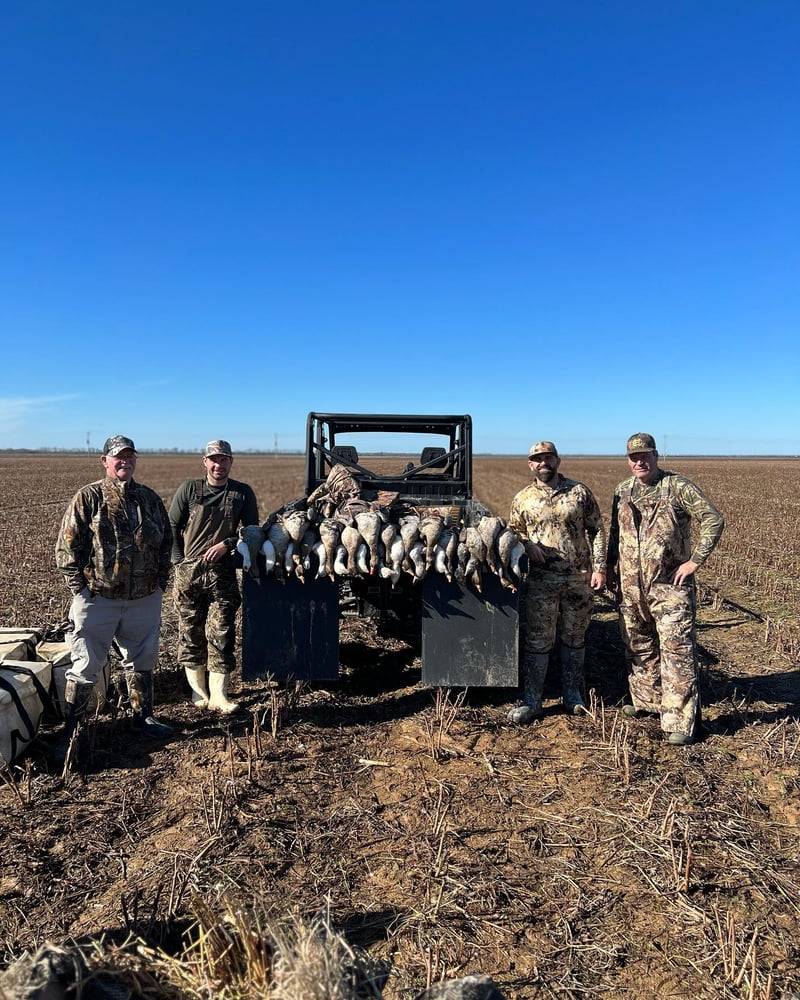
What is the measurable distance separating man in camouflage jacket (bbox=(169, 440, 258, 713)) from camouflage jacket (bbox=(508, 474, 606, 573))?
2.06 m

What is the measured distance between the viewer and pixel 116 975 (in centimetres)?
207

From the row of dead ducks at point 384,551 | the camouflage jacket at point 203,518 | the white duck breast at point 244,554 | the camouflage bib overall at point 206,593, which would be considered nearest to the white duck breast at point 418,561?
the row of dead ducks at point 384,551

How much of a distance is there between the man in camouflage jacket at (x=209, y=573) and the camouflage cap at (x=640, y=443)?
2804 millimetres

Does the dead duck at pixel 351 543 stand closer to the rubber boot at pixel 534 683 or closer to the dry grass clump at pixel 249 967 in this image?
the rubber boot at pixel 534 683

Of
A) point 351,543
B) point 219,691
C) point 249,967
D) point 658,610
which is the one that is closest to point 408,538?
point 351,543

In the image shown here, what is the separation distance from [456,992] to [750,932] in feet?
4.99

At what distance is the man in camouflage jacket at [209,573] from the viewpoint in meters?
4.91

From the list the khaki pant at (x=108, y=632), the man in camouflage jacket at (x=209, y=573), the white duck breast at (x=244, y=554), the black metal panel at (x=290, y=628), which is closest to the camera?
the khaki pant at (x=108, y=632)

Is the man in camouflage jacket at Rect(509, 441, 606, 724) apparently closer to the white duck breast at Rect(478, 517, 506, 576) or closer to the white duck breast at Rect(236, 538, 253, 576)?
the white duck breast at Rect(478, 517, 506, 576)

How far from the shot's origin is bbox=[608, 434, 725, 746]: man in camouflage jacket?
178 inches

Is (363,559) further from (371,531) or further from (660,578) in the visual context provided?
(660,578)

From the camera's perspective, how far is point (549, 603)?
481 centimetres

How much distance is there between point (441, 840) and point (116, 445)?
3.07 meters

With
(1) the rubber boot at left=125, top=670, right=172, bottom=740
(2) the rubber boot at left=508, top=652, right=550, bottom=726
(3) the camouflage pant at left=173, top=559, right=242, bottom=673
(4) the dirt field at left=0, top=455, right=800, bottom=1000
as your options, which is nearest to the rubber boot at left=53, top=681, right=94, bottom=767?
(4) the dirt field at left=0, top=455, right=800, bottom=1000
